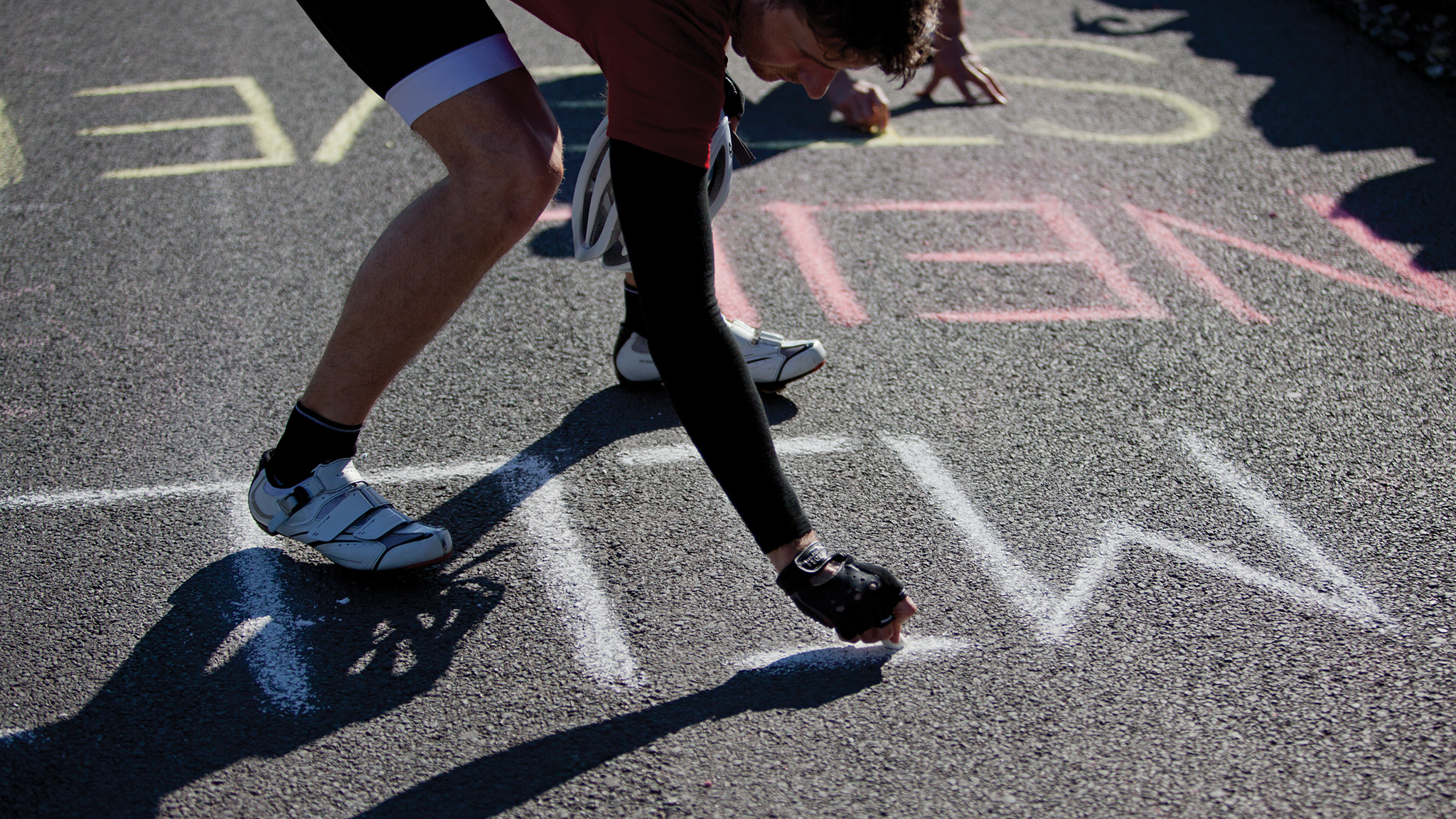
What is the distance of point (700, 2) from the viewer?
60.5 inches

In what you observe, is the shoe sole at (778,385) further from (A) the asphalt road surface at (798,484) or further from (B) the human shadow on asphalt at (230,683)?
(B) the human shadow on asphalt at (230,683)

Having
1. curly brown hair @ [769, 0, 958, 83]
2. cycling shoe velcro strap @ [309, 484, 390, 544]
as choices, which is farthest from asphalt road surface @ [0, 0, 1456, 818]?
curly brown hair @ [769, 0, 958, 83]

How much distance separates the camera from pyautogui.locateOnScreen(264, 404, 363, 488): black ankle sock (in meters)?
1.99

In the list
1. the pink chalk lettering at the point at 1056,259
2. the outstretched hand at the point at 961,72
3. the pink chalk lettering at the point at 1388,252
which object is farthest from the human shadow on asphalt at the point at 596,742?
the outstretched hand at the point at 961,72

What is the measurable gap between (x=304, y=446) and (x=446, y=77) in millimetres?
716

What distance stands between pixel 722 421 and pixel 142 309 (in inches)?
79.3

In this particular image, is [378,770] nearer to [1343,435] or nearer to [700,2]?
[700,2]

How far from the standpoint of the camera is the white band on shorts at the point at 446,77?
181 centimetres

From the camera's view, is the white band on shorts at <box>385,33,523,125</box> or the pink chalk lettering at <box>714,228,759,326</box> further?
the pink chalk lettering at <box>714,228,759,326</box>

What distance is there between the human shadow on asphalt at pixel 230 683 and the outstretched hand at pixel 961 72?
311 centimetres

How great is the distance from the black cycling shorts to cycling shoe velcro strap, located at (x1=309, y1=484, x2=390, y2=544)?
2.31 feet

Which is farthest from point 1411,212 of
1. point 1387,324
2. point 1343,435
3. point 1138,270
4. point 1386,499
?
point 1386,499

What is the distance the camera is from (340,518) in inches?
79.4

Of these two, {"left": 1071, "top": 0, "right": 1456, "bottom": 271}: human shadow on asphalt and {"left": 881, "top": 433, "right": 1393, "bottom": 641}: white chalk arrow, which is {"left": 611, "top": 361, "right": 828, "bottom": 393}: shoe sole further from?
{"left": 1071, "top": 0, "right": 1456, "bottom": 271}: human shadow on asphalt
